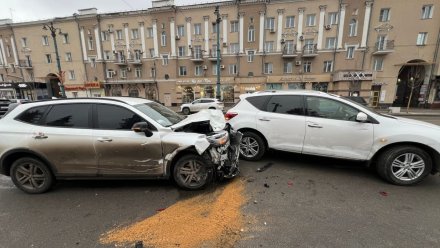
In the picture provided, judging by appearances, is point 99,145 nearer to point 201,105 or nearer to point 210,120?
point 210,120

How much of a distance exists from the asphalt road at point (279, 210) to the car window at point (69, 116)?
4.09 feet

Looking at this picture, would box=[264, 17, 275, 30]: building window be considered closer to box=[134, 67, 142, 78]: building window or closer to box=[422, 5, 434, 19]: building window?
box=[422, 5, 434, 19]: building window

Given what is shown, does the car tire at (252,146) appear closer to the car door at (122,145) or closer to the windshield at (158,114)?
the windshield at (158,114)

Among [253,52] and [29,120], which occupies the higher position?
[253,52]

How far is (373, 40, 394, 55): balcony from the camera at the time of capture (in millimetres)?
24172

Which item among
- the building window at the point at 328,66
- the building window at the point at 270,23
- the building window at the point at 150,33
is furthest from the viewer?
the building window at the point at 150,33

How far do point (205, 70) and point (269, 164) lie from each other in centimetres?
2623

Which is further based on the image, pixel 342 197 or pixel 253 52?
pixel 253 52

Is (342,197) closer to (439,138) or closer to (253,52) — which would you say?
(439,138)

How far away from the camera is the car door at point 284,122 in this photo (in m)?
4.37

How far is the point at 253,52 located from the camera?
27.5 metres

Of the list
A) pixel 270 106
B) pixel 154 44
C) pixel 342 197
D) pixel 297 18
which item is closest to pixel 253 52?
pixel 297 18

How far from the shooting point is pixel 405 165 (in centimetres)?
366

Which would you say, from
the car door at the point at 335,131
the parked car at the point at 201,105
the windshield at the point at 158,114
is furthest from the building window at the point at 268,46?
the windshield at the point at 158,114
